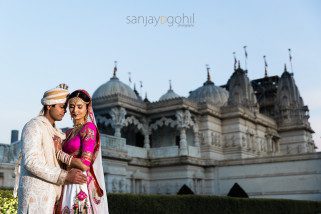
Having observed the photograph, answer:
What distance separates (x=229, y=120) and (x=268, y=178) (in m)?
7.46

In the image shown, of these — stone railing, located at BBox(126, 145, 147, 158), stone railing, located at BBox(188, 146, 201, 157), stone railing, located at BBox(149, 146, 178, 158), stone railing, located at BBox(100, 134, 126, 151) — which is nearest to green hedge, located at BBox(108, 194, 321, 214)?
stone railing, located at BBox(100, 134, 126, 151)

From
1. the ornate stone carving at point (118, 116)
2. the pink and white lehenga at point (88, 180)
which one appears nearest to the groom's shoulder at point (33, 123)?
the pink and white lehenga at point (88, 180)

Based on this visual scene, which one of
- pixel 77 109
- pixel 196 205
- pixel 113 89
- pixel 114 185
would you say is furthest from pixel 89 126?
pixel 113 89

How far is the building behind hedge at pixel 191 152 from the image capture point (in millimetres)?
25859

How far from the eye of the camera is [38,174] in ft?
12.0

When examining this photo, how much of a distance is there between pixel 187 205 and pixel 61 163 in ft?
35.3

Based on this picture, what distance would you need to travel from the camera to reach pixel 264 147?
122ft

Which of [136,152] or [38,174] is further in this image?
[136,152]

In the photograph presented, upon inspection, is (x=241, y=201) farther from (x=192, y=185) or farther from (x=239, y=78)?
(x=239, y=78)

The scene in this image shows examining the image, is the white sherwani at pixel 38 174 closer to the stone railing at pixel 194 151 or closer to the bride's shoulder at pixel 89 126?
the bride's shoulder at pixel 89 126

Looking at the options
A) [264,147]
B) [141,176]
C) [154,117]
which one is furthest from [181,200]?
[264,147]

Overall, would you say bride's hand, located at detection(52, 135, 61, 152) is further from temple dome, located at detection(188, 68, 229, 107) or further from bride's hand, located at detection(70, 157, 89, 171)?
temple dome, located at detection(188, 68, 229, 107)

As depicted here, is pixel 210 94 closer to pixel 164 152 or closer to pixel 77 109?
pixel 164 152

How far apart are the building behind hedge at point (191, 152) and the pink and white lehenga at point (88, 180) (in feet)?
57.7
